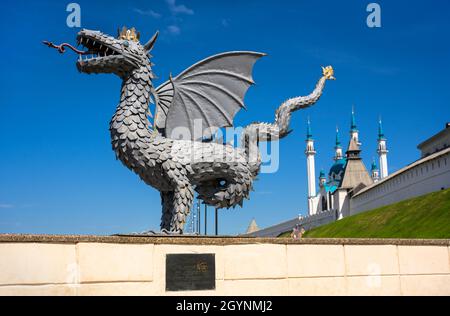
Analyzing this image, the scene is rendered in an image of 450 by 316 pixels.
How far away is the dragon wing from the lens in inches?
319

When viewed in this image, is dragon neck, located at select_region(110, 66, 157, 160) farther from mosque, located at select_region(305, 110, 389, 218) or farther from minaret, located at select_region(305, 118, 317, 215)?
minaret, located at select_region(305, 118, 317, 215)

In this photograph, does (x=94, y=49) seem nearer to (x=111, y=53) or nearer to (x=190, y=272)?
(x=111, y=53)

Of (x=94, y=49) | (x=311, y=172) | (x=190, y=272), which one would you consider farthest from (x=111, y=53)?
(x=311, y=172)

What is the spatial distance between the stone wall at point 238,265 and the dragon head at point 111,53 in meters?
2.88

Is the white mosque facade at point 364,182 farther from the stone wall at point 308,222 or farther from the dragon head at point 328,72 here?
the dragon head at point 328,72

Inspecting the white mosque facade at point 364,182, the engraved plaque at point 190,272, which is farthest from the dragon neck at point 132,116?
the white mosque facade at point 364,182

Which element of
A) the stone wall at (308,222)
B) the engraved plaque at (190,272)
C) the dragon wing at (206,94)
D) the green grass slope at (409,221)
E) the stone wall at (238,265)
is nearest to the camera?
the stone wall at (238,265)

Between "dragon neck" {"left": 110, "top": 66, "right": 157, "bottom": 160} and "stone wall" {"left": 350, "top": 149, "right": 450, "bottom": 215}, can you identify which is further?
"stone wall" {"left": 350, "top": 149, "right": 450, "bottom": 215}

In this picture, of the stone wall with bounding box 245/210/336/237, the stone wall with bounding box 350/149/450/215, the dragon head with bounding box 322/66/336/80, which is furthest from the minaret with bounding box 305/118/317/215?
the dragon head with bounding box 322/66/336/80

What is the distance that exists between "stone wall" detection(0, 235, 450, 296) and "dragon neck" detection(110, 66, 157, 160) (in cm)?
181

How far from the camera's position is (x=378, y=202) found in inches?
1526

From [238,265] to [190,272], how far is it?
2.06ft

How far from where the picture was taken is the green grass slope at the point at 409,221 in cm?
2150

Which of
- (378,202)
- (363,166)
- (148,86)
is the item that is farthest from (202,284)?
(363,166)
